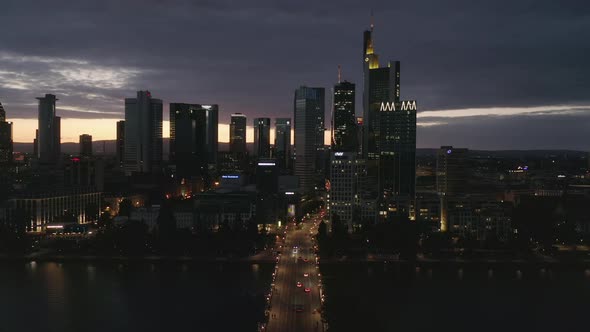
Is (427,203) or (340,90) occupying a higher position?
(340,90)

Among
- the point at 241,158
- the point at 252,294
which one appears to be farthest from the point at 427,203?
the point at 241,158

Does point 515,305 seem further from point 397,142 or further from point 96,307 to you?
point 397,142

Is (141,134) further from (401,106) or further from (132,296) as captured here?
(132,296)

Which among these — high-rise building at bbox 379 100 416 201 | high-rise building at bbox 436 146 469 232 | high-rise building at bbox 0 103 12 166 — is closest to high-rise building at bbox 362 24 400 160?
high-rise building at bbox 379 100 416 201

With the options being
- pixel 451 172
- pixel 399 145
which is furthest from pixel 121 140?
pixel 451 172

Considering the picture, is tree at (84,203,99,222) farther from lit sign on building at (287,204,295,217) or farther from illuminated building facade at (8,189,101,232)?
lit sign on building at (287,204,295,217)
